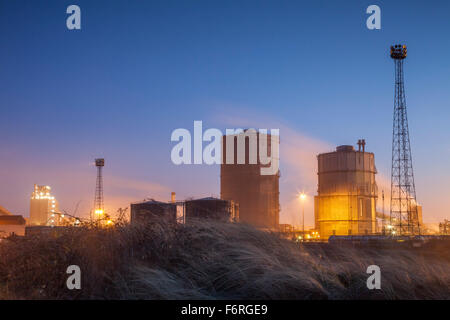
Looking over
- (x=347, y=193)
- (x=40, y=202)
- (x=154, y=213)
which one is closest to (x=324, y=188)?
(x=347, y=193)

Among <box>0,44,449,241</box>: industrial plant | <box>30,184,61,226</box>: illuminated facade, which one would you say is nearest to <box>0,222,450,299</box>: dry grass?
<box>0,44,449,241</box>: industrial plant

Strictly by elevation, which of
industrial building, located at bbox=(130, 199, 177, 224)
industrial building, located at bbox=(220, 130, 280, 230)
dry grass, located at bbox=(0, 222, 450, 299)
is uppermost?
industrial building, located at bbox=(220, 130, 280, 230)

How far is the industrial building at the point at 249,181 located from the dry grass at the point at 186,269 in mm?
42830

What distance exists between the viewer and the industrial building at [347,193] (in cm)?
4888

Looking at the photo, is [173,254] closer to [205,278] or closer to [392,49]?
[205,278]

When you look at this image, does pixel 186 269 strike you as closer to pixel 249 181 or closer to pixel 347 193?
pixel 347 193

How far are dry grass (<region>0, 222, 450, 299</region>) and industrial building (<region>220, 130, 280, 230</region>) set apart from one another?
1686 inches

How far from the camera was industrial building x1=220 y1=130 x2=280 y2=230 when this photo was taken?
173ft

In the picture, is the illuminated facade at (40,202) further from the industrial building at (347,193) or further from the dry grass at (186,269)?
the dry grass at (186,269)

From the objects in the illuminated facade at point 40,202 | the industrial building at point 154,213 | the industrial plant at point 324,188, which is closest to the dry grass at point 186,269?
the industrial building at point 154,213

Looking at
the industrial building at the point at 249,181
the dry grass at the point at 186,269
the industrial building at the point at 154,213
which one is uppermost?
the industrial building at the point at 249,181

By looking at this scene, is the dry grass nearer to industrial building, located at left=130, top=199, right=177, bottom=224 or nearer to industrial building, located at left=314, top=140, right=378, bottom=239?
industrial building, located at left=130, top=199, right=177, bottom=224

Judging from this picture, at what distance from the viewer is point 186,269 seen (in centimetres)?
794
